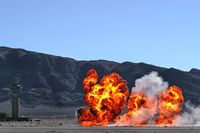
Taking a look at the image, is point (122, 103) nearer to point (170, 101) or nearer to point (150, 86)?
point (170, 101)

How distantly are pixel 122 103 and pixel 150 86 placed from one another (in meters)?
33.6

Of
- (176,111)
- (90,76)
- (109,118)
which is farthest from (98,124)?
(176,111)

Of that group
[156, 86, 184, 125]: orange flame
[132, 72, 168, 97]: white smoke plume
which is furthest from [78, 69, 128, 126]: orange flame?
[132, 72, 168, 97]: white smoke plume

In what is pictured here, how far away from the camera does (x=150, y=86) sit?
18550 cm

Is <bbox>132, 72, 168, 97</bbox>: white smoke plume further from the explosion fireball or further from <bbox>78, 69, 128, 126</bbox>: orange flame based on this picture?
<bbox>78, 69, 128, 126</bbox>: orange flame

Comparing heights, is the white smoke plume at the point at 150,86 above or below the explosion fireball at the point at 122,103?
above

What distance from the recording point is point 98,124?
154 metres

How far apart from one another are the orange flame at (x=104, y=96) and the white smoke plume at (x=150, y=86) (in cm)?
1310

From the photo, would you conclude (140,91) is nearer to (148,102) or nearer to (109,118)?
(148,102)

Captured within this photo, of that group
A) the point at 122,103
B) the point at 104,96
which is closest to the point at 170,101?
the point at 122,103

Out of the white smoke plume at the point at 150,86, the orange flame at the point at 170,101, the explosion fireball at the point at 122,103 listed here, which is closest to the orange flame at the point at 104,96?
the explosion fireball at the point at 122,103

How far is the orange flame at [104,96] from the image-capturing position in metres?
151

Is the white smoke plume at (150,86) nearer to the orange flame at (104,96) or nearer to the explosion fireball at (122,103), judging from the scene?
the explosion fireball at (122,103)

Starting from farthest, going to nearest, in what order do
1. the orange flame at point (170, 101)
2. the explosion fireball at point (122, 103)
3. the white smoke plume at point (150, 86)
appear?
1. the white smoke plume at point (150, 86)
2. the orange flame at point (170, 101)
3. the explosion fireball at point (122, 103)
